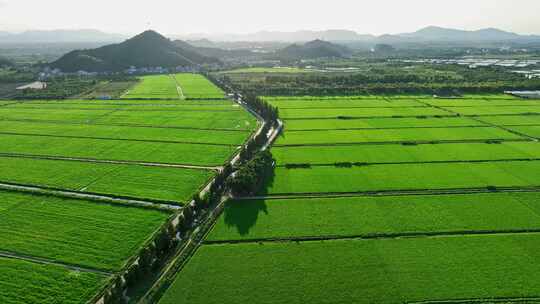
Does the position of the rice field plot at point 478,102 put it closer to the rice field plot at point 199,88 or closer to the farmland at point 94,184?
the farmland at point 94,184

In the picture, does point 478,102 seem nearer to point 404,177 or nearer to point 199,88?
point 404,177

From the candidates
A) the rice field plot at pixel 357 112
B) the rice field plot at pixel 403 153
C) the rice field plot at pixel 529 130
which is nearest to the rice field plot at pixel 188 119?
the rice field plot at pixel 357 112

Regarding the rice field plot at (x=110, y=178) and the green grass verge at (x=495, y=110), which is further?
the green grass verge at (x=495, y=110)

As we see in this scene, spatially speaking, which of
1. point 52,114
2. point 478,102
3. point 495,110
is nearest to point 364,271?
point 495,110

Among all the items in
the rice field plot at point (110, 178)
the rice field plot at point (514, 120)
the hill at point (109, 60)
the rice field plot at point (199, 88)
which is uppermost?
the hill at point (109, 60)

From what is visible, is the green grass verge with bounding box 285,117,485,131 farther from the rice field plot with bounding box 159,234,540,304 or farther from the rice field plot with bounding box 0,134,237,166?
the rice field plot with bounding box 159,234,540,304
